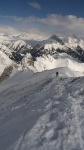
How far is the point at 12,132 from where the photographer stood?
19.2 m

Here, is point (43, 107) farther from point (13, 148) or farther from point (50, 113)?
→ point (13, 148)

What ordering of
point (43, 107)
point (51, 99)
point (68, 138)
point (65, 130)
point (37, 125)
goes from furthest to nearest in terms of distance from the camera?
1. point (51, 99)
2. point (43, 107)
3. point (37, 125)
4. point (65, 130)
5. point (68, 138)

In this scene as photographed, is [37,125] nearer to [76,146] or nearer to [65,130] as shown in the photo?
[65,130]

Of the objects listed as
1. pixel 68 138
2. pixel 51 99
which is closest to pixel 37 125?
pixel 68 138

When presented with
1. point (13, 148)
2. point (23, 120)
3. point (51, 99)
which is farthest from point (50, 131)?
point (51, 99)

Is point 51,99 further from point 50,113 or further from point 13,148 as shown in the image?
point 13,148

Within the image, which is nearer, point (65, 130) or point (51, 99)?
point (65, 130)

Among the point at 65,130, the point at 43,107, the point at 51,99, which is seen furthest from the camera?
the point at 51,99

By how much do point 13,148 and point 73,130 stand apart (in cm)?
362

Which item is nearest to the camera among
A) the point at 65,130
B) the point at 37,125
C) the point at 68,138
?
the point at 68,138

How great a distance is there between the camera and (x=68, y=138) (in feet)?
53.7

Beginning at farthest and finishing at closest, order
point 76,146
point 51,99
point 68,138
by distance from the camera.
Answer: point 51,99, point 68,138, point 76,146

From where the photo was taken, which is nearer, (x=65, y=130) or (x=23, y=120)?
(x=65, y=130)

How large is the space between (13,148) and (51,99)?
424 inches
